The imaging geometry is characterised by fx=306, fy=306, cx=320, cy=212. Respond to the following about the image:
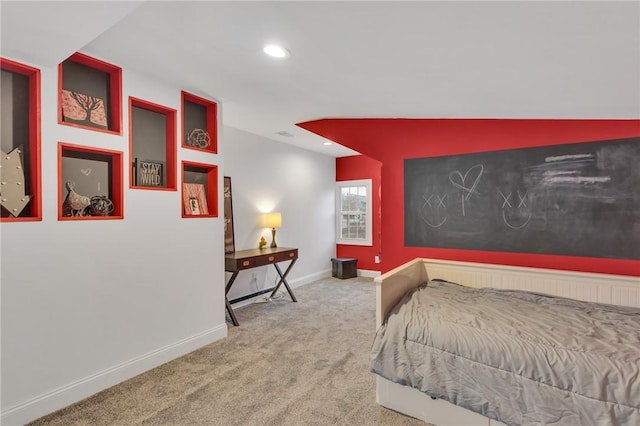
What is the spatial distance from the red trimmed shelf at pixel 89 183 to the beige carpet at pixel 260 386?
1.29 metres

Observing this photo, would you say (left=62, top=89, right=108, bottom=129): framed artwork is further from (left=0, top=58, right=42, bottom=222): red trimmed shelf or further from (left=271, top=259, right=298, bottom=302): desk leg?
(left=271, top=259, right=298, bottom=302): desk leg

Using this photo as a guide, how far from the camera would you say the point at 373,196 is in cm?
579

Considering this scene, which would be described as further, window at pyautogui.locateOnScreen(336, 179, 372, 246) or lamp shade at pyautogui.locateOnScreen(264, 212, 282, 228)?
window at pyautogui.locateOnScreen(336, 179, 372, 246)

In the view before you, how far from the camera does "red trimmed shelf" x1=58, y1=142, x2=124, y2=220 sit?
213 centimetres

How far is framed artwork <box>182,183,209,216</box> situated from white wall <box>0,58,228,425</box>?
132 millimetres

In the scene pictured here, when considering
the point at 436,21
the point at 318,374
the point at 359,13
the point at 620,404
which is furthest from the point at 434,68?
the point at 318,374

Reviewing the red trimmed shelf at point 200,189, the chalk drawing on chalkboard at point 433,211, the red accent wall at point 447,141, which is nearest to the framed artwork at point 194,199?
the red trimmed shelf at point 200,189

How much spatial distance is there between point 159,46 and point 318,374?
259 cm

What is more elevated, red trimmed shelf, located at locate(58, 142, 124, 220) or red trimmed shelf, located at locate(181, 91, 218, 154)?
red trimmed shelf, located at locate(181, 91, 218, 154)

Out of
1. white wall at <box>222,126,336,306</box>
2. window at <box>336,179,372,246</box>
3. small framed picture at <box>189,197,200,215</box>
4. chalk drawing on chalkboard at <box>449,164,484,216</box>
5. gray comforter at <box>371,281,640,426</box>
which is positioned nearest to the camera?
gray comforter at <box>371,281,640,426</box>

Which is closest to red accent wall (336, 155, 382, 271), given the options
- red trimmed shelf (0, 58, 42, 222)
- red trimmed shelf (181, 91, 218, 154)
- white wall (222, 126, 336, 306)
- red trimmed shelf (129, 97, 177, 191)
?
white wall (222, 126, 336, 306)

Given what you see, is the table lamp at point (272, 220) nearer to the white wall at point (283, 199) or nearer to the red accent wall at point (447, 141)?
the white wall at point (283, 199)

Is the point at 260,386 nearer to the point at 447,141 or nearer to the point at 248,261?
the point at 248,261

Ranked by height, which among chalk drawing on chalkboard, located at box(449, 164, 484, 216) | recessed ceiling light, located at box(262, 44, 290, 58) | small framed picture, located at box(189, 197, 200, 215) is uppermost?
recessed ceiling light, located at box(262, 44, 290, 58)
